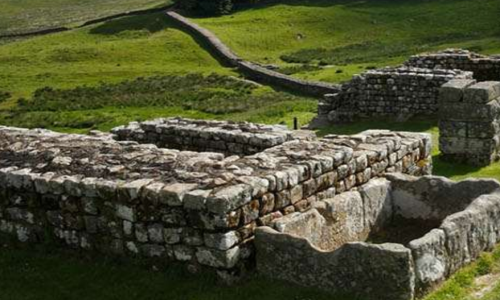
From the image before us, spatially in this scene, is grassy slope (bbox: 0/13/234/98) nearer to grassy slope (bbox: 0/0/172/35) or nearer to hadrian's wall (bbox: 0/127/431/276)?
grassy slope (bbox: 0/0/172/35)

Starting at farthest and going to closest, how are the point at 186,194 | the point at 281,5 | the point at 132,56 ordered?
the point at 281,5 → the point at 132,56 → the point at 186,194

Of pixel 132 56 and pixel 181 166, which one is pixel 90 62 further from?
pixel 181 166

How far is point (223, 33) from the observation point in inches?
3076

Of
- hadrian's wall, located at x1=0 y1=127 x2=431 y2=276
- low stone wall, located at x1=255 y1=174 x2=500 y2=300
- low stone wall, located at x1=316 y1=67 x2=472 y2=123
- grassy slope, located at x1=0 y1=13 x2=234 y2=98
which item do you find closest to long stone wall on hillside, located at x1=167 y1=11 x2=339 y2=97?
grassy slope, located at x1=0 y1=13 x2=234 y2=98

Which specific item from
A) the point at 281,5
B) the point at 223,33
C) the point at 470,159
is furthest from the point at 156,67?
the point at 470,159

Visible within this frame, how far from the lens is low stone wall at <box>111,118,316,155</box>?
46.5ft

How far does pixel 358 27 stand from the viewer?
7875cm

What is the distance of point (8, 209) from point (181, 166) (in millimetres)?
3417

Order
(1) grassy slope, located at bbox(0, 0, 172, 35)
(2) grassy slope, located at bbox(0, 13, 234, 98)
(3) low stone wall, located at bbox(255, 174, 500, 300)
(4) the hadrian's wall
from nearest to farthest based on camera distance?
(3) low stone wall, located at bbox(255, 174, 500, 300) → (4) the hadrian's wall → (2) grassy slope, located at bbox(0, 13, 234, 98) → (1) grassy slope, located at bbox(0, 0, 172, 35)

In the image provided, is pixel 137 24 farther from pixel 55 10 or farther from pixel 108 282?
pixel 108 282

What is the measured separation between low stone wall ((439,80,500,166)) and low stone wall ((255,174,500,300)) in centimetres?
650

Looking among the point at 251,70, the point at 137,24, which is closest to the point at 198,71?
the point at 251,70

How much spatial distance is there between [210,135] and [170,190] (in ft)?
18.5

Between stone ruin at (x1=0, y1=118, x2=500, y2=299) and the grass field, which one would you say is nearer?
stone ruin at (x1=0, y1=118, x2=500, y2=299)
